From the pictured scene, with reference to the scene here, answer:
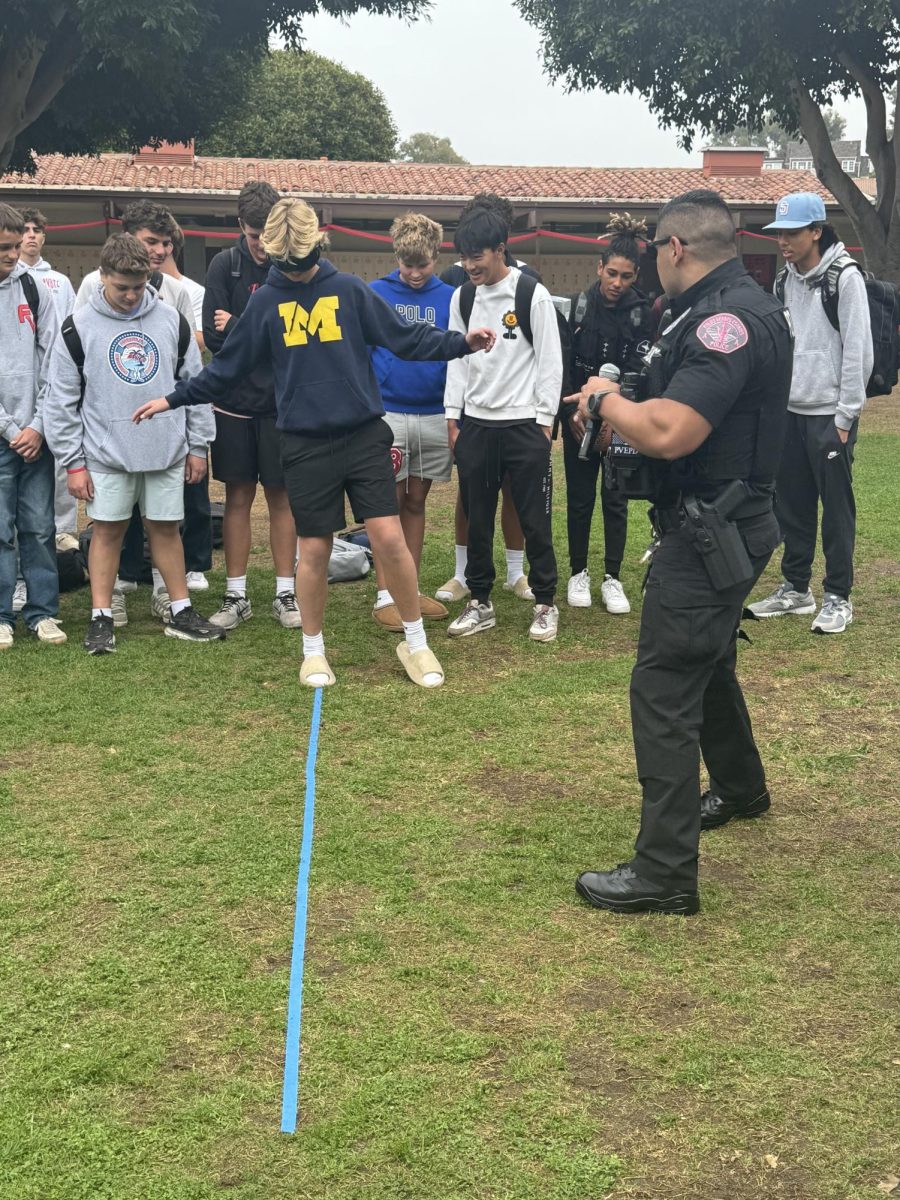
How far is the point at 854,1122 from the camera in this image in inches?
109

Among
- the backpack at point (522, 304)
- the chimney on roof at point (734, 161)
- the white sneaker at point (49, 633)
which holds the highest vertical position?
the chimney on roof at point (734, 161)

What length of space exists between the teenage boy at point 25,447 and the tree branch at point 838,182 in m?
16.2

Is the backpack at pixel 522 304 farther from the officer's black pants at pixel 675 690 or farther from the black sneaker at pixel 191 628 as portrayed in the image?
the officer's black pants at pixel 675 690

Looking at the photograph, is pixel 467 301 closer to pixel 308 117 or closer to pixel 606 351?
pixel 606 351

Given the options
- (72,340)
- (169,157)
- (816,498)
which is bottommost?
(816,498)

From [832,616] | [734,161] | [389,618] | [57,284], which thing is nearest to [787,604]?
[832,616]

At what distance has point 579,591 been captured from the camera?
23.2ft

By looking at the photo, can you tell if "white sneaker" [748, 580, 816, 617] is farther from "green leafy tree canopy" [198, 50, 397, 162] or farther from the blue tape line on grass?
"green leafy tree canopy" [198, 50, 397, 162]

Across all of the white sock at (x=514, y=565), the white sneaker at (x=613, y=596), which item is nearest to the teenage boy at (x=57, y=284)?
the white sock at (x=514, y=565)

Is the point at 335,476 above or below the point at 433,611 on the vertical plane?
above

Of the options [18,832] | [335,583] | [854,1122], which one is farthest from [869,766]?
[335,583]

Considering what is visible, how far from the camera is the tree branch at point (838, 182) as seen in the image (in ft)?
64.2

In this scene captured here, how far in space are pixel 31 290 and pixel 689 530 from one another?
412 centimetres

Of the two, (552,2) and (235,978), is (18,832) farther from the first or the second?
(552,2)
